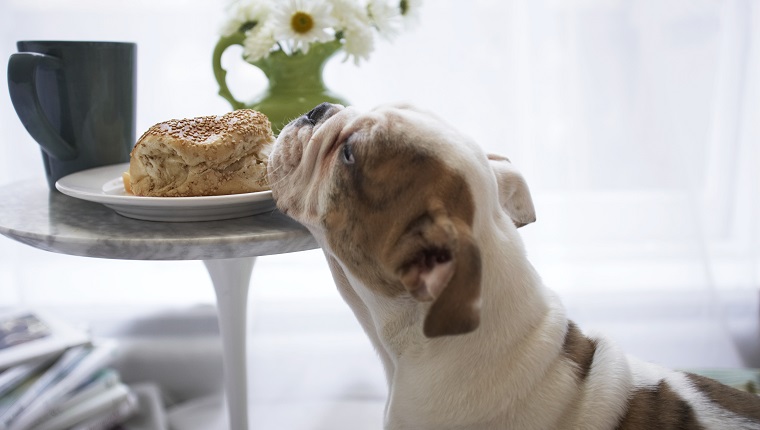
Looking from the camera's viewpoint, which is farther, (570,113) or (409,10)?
(570,113)

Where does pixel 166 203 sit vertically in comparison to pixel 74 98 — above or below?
below

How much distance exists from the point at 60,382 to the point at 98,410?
0.15 m

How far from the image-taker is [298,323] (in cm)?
214

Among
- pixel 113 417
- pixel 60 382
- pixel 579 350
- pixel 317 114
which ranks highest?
pixel 317 114

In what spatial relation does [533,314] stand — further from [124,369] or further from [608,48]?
[124,369]

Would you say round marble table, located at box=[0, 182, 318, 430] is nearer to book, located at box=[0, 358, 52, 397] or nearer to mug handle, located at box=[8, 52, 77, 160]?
mug handle, located at box=[8, 52, 77, 160]

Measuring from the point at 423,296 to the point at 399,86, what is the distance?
121cm

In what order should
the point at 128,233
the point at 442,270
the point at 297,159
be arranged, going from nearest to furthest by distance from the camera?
1. the point at 442,270
2. the point at 128,233
3. the point at 297,159

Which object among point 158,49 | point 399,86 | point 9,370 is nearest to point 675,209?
point 399,86

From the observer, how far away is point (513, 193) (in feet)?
3.49

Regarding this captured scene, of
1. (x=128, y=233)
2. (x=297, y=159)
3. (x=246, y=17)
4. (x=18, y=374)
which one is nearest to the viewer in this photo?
(x=128, y=233)

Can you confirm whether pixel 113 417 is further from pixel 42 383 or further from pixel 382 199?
pixel 382 199

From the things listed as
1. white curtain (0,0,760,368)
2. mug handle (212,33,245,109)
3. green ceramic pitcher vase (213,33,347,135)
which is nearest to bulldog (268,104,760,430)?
green ceramic pitcher vase (213,33,347,135)

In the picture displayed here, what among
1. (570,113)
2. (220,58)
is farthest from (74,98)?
(570,113)
